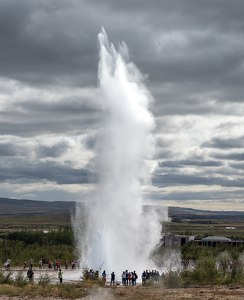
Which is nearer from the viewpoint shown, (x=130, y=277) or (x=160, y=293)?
(x=160, y=293)

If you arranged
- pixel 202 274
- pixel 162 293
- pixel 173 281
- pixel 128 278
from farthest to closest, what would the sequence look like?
pixel 128 278, pixel 202 274, pixel 173 281, pixel 162 293

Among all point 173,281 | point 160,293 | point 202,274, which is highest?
point 202,274

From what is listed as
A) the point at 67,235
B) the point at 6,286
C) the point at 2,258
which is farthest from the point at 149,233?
the point at 67,235

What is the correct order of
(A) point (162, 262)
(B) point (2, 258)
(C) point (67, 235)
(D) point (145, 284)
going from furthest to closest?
(C) point (67, 235)
(B) point (2, 258)
(A) point (162, 262)
(D) point (145, 284)

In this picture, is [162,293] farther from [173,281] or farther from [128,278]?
[128,278]

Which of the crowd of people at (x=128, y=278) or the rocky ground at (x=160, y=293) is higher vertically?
the crowd of people at (x=128, y=278)

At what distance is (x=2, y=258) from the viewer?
206ft

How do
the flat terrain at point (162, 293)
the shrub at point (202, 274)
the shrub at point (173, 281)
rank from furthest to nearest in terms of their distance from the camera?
the shrub at point (202, 274) < the shrub at point (173, 281) < the flat terrain at point (162, 293)

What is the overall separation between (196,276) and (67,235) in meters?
64.3

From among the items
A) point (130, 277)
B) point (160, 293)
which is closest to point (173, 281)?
point (130, 277)

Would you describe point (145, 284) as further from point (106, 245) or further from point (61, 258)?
point (61, 258)

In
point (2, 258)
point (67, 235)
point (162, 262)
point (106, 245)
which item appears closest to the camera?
point (106, 245)

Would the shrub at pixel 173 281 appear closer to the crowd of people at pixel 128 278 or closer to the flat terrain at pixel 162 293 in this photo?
the flat terrain at pixel 162 293

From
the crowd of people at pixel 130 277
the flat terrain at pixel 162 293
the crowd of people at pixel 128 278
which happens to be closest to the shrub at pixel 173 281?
the flat terrain at pixel 162 293
